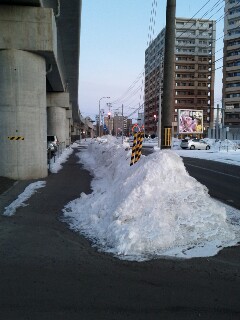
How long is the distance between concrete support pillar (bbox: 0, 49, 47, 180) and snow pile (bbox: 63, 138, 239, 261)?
5896 millimetres

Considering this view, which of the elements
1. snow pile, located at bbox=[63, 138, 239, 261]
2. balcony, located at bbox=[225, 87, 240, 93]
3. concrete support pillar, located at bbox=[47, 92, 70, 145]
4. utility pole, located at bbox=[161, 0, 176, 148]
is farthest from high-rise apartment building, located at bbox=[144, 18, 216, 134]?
snow pile, located at bbox=[63, 138, 239, 261]

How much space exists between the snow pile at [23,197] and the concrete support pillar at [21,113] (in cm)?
138

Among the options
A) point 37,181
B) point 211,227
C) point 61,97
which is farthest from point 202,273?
point 61,97

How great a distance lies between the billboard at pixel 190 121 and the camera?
60.2 metres

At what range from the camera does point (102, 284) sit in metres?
4.42

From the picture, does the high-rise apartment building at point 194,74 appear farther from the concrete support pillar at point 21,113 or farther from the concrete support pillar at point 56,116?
the concrete support pillar at point 21,113

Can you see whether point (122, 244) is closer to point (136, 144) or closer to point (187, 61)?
point (136, 144)

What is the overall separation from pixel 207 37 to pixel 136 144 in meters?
127

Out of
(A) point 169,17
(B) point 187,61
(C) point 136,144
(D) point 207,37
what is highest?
(D) point 207,37

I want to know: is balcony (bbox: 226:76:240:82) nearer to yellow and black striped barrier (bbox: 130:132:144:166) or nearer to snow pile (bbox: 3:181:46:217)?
yellow and black striped barrier (bbox: 130:132:144:166)

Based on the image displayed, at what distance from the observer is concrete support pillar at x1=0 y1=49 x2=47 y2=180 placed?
524 inches

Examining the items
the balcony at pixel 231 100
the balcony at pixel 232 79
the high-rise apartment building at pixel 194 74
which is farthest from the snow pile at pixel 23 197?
the high-rise apartment building at pixel 194 74

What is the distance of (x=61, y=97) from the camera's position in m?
37.8

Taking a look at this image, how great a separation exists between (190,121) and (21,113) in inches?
1989
